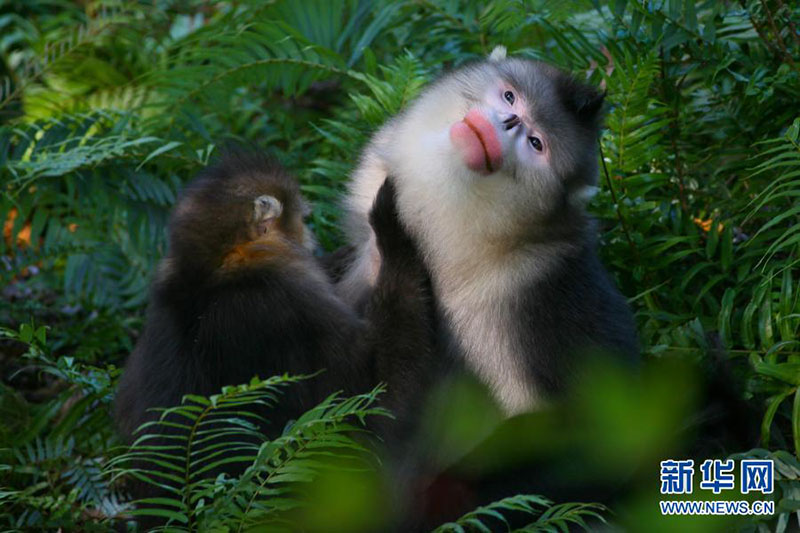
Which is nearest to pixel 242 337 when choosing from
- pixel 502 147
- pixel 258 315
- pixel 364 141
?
pixel 258 315

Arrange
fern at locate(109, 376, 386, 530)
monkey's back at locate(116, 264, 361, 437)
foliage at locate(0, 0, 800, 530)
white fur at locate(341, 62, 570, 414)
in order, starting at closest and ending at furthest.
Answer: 1. fern at locate(109, 376, 386, 530)
2. monkey's back at locate(116, 264, 361, 437)
3. white fur at locate(341, 62, 570, 414)
4. foliage at locate(0, 0, 800, 530)

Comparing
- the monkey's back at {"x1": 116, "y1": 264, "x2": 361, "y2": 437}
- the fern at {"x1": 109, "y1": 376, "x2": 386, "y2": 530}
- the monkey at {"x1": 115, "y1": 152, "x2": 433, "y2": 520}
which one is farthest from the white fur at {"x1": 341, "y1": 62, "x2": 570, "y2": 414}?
the fern at {"x1": 109, "y1": 376, "x2": 386, "y2": 530}

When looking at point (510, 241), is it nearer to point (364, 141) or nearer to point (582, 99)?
point (582, 99)

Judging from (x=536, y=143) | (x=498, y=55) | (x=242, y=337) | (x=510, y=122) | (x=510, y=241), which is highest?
(x=498, y=55)

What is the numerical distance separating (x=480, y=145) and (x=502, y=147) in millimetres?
80

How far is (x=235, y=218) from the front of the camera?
4.08 m

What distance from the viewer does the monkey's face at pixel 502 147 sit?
12.7ft

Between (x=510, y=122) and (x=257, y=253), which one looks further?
(x=257, y=253)

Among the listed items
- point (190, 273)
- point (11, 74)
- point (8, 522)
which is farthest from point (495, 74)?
point (11, 74)

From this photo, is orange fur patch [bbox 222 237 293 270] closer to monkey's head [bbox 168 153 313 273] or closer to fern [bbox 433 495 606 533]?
monkey's head [bbox 168 153 313 273]

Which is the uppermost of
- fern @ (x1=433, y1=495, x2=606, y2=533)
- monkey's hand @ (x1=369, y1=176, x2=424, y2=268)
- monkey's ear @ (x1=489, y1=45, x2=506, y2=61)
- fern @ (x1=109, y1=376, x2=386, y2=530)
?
monkey's ear @ (x1=489, y1=45, x2=506, y2=61)

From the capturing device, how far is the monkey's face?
153 inches

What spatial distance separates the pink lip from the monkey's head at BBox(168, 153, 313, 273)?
0.80 meters

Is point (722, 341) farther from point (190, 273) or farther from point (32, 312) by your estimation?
point (32, 312)
